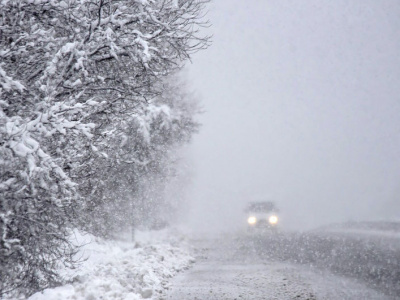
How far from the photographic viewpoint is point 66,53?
459 centimetres

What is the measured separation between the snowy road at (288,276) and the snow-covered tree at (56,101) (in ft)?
10.0

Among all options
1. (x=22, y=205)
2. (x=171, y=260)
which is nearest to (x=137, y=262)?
(x=171, y=260)

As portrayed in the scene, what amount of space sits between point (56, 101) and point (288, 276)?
624cm

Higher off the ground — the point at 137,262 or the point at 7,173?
the point at 7,173

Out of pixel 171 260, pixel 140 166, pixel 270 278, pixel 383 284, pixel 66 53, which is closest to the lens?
pixel 66 53

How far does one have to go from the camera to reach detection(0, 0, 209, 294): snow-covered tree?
389cm

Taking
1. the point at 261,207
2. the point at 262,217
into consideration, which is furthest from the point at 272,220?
the point at 261,207

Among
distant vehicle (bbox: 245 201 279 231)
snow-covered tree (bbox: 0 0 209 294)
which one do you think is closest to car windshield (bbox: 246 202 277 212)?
distant vehicle (bbox: 245 201 279 231)

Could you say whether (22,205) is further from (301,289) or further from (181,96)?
(181,96)

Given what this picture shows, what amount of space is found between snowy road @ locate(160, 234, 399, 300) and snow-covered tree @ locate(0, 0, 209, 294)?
3.05 meters

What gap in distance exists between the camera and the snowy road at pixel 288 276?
23.6ft

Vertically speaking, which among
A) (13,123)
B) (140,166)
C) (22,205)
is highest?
(140,166)

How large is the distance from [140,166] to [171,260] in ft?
13.0

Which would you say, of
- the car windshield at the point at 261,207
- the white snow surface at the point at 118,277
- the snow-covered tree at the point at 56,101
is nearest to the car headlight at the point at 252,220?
the car windshield at the point at 261,207
